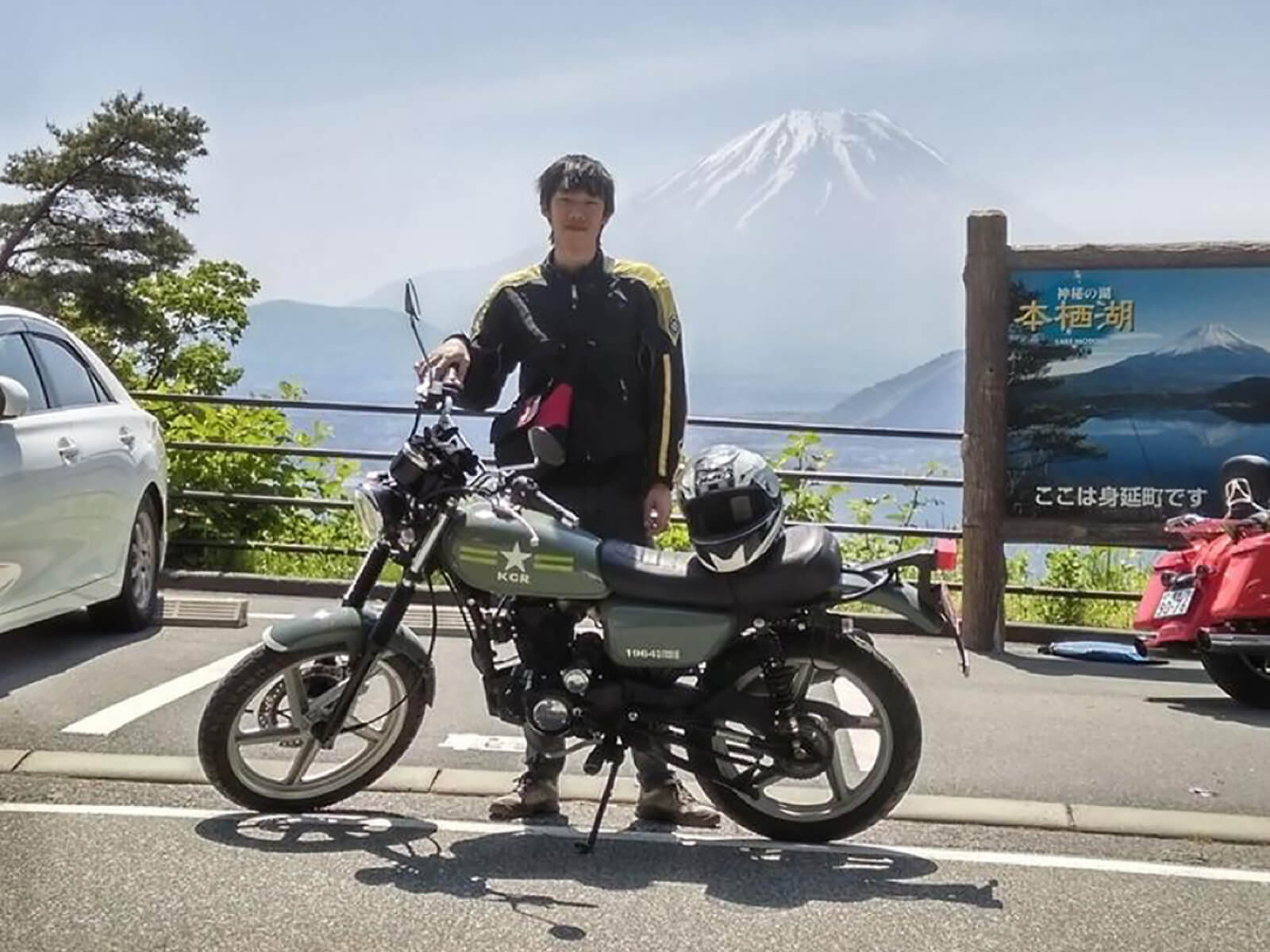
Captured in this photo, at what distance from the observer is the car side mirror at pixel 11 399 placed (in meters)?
6.34

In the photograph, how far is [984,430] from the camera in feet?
28.0

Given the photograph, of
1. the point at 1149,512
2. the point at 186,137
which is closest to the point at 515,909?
the point at 1149,512

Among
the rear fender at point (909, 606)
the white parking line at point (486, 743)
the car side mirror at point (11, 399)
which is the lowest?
the white parking line at point (486, 743)

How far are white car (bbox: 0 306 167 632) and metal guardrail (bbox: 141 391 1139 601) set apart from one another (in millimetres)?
2137

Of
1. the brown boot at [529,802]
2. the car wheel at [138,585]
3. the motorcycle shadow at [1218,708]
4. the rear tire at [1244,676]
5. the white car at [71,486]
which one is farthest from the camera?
the car wheel at [138,585]

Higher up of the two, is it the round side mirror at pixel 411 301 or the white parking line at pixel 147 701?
the round side mirror at pixel 411 301

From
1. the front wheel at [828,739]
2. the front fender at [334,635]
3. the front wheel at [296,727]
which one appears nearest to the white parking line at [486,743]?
the front wheel at [296,727]

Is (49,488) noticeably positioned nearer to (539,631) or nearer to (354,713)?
(354,713)

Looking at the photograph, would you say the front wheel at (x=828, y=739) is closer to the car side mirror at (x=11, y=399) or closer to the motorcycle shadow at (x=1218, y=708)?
the motorcycle shadow at (x=1218, y=708)

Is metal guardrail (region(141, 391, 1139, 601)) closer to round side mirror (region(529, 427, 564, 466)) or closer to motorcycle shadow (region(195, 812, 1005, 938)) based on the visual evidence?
motorcycle shadow (region(195, 812, 1005, 938))

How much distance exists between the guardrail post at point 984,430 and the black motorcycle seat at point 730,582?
408 centimetres

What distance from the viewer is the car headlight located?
474cm

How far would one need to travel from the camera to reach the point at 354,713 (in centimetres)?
493

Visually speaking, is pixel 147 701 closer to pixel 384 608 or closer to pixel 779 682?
pixel 384 608
